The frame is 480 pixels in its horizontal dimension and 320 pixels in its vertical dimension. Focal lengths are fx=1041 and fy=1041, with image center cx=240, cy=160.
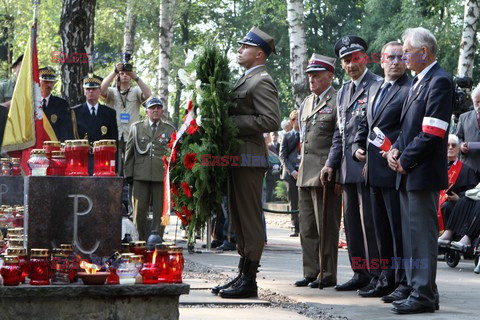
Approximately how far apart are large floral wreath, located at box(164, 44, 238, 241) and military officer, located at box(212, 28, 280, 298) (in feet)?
0.38

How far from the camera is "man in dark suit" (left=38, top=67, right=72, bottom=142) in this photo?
11922 millimetres

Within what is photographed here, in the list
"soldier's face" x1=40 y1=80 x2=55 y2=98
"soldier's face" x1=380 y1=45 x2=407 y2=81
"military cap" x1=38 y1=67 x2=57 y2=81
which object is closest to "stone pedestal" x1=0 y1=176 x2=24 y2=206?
A: "soldier's face" x1=40 y1=80 x2=55 y2=98

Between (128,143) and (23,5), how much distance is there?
2727 centimetres

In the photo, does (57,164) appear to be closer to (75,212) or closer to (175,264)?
(75,212)

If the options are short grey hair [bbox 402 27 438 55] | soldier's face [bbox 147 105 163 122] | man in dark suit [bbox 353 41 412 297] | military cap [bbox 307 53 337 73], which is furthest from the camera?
soldier's face [bbox 147 105 163 122]

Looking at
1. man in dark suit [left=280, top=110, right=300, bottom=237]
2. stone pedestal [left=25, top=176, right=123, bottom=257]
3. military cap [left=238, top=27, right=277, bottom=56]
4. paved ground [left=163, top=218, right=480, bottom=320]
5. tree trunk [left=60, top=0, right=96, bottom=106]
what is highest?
tree trunk [left=60, top=0, right=96, bottom=106]

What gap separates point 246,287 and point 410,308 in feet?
5.33

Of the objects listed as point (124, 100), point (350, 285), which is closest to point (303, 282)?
point (350, 285)

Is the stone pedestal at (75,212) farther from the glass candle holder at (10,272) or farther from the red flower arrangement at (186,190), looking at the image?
the red flower arrangement at (186,190)

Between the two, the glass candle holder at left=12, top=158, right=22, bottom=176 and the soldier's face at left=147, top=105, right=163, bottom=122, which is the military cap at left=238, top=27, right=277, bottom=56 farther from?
the soldier's face at left=147, top=105, right=163, bottom=122

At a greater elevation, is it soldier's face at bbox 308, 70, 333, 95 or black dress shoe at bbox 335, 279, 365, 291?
soldier's face at bbox 308, 70, 333, 95

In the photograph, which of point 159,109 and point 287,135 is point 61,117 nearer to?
point 159,109

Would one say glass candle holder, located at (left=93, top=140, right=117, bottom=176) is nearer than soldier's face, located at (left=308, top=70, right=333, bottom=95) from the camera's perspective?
Yes

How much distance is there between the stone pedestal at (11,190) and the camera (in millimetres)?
10180
